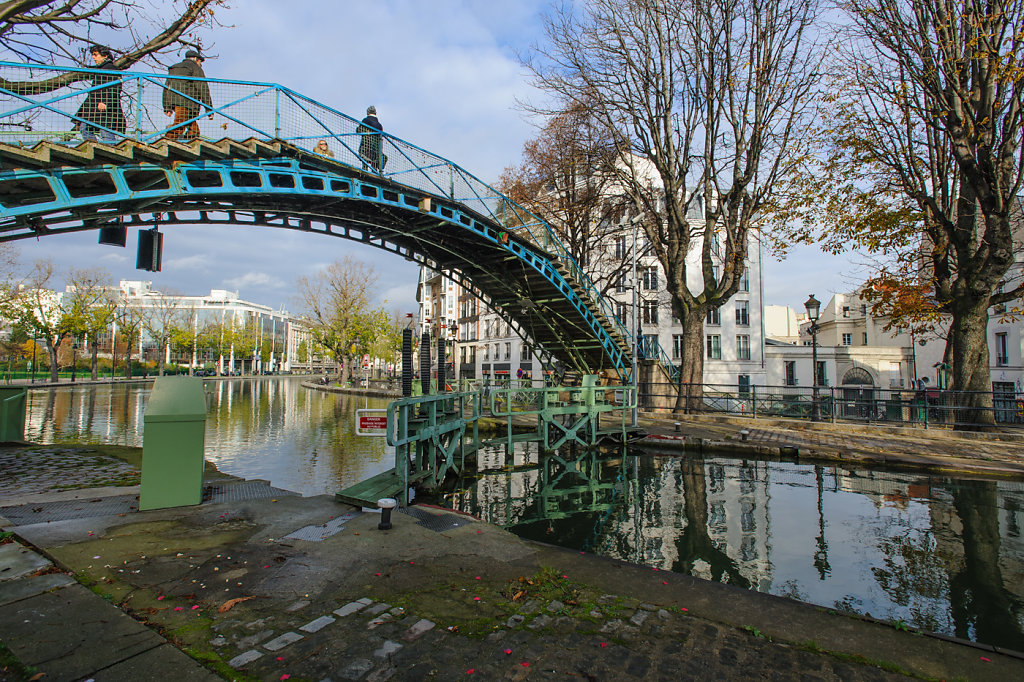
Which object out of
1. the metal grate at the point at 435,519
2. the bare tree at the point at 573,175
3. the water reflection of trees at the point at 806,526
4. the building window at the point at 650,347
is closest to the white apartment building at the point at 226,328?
the bare tree at the point at 573,175

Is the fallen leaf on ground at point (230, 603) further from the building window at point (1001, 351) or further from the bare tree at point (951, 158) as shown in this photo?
the building window at point (1001, 351)

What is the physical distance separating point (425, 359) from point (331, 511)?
18.2ft

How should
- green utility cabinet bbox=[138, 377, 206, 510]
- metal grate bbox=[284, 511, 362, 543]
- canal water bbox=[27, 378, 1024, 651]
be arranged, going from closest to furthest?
metal grate bbox=[284, 511, 362, 543]
canal water bbox=[27, 378, 1024, 651]
green utility cabinet bbox=[138, 377, 206, 510]

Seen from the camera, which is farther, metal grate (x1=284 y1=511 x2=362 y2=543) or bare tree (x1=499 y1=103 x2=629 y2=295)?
bare tree (x1=499 y1=103 x2=629 y2=295)

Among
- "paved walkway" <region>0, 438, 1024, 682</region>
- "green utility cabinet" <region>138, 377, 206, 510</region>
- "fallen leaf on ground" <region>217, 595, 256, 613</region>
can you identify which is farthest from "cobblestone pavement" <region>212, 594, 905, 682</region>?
"green utility cabinet" <region>138, 377, 206, 510</region>

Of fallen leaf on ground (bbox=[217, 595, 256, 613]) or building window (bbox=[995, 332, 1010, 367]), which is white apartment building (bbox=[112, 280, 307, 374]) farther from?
building window (bbox=[995, 332, 1010, 367])

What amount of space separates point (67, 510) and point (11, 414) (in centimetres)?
992

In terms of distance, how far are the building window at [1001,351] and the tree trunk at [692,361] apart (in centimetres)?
2882

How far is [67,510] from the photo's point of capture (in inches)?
260

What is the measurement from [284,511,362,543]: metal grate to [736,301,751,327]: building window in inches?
1650

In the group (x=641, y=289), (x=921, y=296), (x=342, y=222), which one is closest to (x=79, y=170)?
(x=342, y=222)

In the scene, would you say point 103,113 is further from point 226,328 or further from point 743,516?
point 226,328

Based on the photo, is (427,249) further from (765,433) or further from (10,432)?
(765,433)

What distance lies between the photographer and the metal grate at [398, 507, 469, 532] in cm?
675
